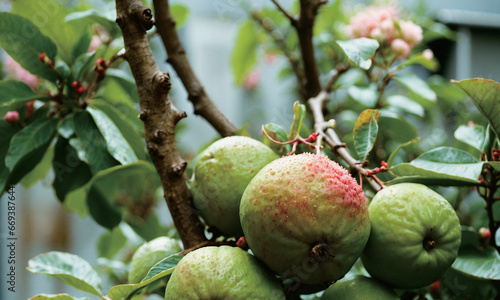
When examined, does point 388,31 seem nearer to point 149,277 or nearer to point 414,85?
point 414,85

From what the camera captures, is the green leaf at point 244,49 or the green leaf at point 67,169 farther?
the green leaf at point 244,49

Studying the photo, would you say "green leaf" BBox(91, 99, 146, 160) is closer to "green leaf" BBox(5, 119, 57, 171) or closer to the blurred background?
"green leaf" BBox(5, 119, 57, 171)

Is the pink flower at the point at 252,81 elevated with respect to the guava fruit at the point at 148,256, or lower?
elevated

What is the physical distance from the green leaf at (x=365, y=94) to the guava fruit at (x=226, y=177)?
1.09 ft

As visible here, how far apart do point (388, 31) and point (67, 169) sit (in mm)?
675

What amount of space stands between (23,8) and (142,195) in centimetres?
55

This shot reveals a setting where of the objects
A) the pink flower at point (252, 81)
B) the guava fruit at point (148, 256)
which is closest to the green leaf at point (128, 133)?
the guava fruit at point (148, 256)

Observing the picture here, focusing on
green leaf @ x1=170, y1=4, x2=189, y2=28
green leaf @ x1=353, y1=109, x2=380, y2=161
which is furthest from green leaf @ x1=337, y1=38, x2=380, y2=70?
green leaf @ x1=170, y1=4, x2=189, y2=28

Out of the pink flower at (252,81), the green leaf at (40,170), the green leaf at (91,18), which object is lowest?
the green leaf at (40,170)

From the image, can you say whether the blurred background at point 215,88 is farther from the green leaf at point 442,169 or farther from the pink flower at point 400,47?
the green leaf at point 442,169

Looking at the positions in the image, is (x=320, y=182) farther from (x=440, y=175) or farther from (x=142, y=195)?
(x=142, y=195)

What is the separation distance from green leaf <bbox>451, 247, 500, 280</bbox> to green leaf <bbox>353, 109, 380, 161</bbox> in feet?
0.62

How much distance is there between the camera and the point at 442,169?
1.76ft

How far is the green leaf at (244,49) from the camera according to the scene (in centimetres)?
120
